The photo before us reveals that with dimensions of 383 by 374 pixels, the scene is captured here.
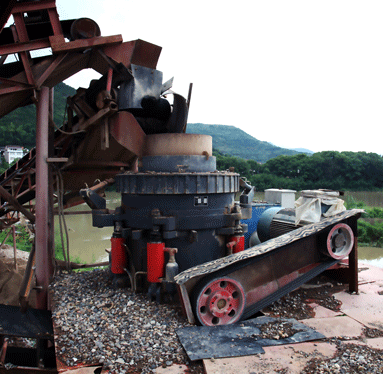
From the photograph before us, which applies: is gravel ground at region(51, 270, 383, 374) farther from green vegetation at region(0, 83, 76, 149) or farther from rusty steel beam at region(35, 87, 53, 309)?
green vegetation at region(0, 83, 76, 149)

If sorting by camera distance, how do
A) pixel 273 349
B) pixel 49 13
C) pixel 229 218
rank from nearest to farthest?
pixel 273 349
pixel 229 218
pixel 49 13

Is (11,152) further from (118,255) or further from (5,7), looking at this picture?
(5,7)

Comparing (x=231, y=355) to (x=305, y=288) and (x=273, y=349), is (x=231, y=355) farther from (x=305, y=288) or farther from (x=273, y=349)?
(x=305, y=288)

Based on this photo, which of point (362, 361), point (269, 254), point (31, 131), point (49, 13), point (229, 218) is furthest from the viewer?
point (31, 131)

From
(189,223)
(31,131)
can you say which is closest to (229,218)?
(189,223)

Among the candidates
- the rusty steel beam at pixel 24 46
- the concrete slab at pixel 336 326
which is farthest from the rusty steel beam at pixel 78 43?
the concrete slab at pixel 336 326

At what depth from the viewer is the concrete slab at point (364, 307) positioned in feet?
18.0

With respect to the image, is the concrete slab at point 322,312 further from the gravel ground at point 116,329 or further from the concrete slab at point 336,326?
the gravel ground at point 116,329

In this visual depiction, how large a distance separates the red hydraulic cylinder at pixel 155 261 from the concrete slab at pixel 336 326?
8.59 ft

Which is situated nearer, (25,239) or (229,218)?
(229,218)

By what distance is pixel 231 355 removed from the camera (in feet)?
14.0

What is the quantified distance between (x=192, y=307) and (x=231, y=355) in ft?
3.70

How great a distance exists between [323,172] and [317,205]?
62156mm

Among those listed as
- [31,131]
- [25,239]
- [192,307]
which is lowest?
[25,239]
